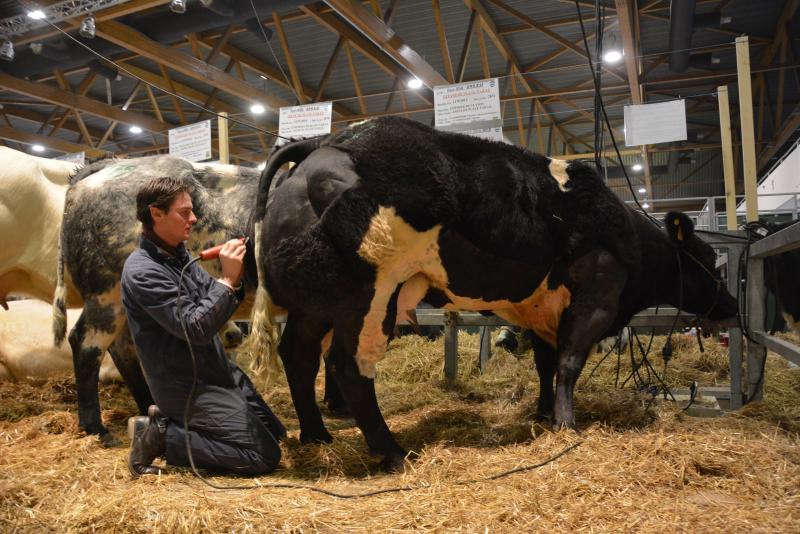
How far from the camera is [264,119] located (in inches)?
466

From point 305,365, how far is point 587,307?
1788mm

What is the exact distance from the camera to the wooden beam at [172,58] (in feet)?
23.1

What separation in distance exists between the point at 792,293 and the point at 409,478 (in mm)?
4229

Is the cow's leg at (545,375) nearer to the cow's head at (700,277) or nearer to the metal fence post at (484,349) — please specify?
the cow's head at (700,277)

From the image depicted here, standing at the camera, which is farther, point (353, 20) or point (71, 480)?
point (353, 20)

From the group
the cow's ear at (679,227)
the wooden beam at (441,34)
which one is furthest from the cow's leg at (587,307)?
the wooden beam at (441,34)

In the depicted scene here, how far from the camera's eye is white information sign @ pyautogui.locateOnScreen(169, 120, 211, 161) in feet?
20.2

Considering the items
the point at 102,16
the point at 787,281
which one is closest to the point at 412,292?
the point at 787,281

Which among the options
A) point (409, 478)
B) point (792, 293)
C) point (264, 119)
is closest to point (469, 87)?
point (792, 293)

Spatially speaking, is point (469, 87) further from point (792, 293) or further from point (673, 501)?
point (673, 501)

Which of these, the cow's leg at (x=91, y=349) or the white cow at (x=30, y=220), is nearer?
the cow's leg at (x=91, y=349)

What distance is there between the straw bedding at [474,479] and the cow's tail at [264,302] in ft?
1.85

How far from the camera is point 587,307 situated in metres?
3.58

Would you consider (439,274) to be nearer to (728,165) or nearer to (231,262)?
(231,262)
